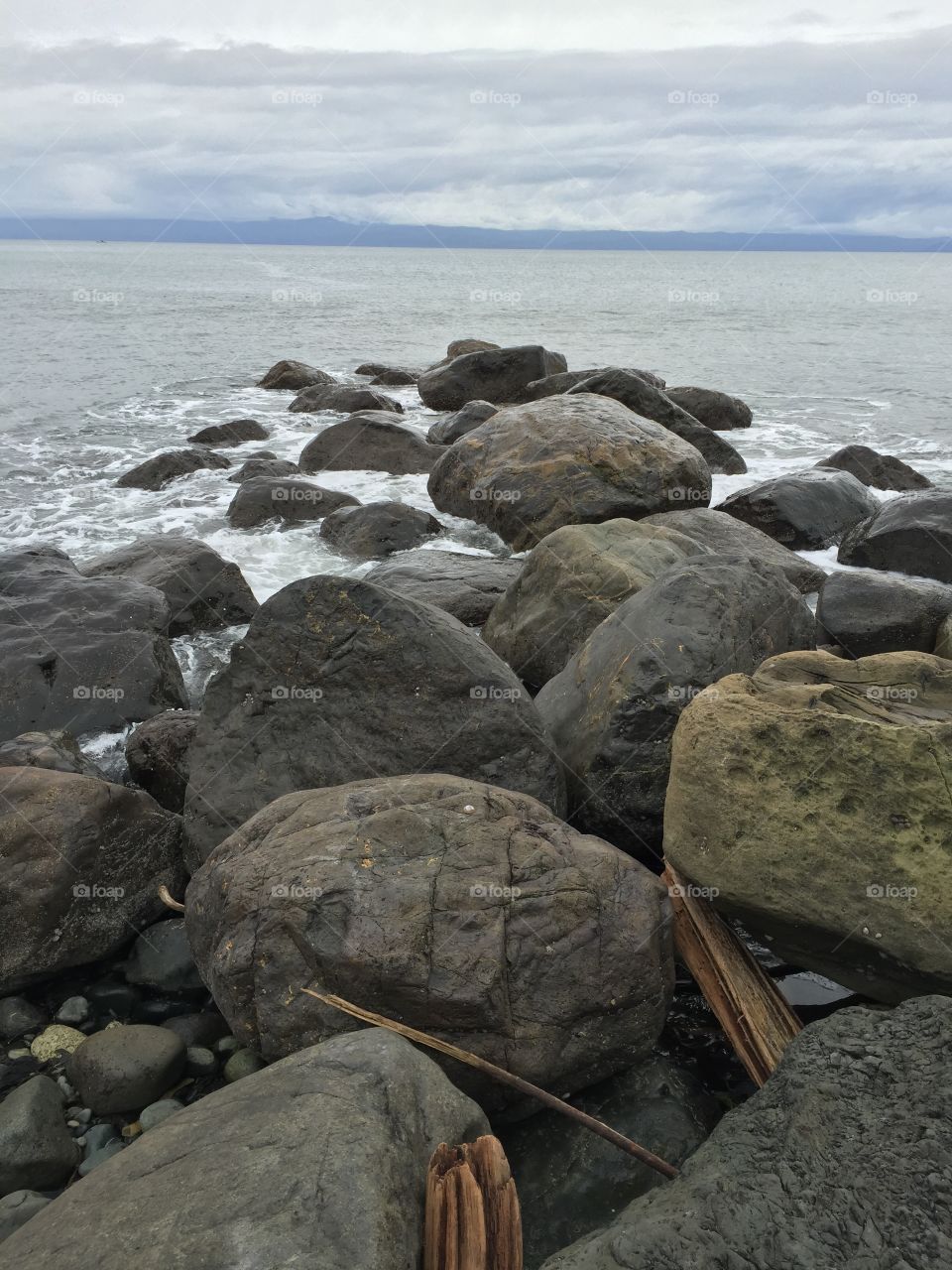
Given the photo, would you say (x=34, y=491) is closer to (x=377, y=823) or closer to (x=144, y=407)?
(x=144, y=407)

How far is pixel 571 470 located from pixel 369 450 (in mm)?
5557

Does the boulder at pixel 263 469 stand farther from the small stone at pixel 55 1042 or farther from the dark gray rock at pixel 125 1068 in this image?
the dark gray rock at pixel 125 1068

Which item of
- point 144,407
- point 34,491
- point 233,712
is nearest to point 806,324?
point 144,407

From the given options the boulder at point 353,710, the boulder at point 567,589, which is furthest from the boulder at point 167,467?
the boulder at point 353,710

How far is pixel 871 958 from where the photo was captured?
12.9 feet

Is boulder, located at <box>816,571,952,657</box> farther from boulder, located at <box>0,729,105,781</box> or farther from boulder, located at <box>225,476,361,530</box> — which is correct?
boulder, located at <box>225,476,361,530</box>

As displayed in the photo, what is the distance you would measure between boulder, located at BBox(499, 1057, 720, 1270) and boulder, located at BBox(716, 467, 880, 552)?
29.1 ft

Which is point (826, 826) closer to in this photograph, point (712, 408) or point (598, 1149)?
point (598, 1149)

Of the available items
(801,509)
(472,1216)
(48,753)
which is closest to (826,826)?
(472,1216)

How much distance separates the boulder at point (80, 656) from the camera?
722cm

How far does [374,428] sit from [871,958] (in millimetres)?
13395

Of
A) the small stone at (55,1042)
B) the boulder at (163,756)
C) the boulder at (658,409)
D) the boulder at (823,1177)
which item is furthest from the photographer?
the boulder at (658,409)

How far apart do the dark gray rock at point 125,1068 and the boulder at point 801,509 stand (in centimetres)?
930

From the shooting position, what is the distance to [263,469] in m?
15.2
